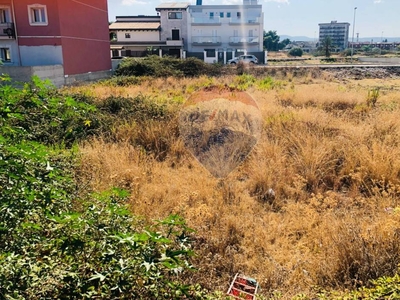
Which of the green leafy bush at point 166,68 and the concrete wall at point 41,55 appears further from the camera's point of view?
the green leafy bush at point 166,68

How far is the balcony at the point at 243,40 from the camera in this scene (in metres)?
40.9

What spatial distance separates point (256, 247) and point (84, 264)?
5.84 feet

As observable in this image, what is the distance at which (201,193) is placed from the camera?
14.2ft

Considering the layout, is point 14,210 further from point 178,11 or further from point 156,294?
point 178,11

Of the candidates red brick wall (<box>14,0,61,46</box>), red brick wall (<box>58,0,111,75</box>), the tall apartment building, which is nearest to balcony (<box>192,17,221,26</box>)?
red brick wall (<box>58,0,111,75</box>)

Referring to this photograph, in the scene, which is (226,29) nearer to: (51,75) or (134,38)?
(134,38)

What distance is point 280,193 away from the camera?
180 inches

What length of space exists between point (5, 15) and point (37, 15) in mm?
2267

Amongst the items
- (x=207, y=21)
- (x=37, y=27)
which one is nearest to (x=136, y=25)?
(x=207, y=21)

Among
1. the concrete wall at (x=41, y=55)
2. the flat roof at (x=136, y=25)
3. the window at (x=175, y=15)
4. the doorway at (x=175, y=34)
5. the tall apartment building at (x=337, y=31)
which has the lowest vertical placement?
the concrete wall at (x=41, y=55)

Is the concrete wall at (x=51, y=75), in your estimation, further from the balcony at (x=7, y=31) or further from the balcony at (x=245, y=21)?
the balcony at (x=245, y=21)

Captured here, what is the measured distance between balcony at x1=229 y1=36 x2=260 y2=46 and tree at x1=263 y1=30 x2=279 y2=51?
3361cm

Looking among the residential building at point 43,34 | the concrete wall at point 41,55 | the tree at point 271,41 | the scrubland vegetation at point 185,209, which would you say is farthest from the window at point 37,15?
the tree at point 271,41

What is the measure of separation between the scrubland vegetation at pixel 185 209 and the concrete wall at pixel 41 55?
13518 millimetres
